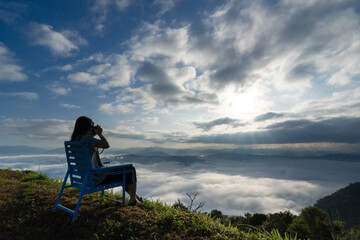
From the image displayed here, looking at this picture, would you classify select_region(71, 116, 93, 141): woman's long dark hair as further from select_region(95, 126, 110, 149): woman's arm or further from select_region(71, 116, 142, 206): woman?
select_region(95, 126, 110, 149): woman's arm

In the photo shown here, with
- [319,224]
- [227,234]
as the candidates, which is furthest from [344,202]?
[227,234]

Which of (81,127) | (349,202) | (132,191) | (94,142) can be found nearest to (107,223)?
(132,191)

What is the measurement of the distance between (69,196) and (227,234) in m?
4.51

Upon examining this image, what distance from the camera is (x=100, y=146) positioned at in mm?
4309

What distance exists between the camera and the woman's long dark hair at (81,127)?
4.53 metres

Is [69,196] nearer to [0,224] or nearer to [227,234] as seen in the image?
[0,224]

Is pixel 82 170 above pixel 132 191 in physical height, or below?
above

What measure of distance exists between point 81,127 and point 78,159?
715mm

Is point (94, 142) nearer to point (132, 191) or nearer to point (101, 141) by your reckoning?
point (101, 141)

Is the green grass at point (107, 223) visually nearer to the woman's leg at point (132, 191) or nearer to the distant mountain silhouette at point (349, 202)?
the woman's leg at point (132, 191)

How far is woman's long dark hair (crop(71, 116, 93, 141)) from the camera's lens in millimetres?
4531

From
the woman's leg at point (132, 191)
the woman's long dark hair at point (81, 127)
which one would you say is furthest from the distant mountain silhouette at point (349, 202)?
the woman's long dark hair at point (81, 127)

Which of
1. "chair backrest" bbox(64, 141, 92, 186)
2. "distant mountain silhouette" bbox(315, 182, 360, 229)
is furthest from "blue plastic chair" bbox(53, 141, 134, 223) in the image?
"distant mountain silhouette" bbox(315, 182, 360, 229)

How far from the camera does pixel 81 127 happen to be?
4531 mm
